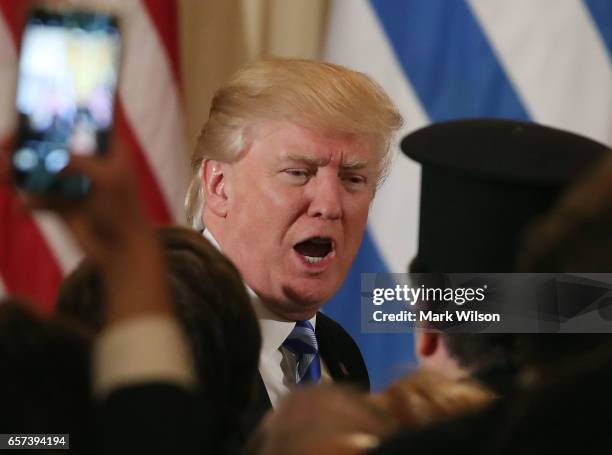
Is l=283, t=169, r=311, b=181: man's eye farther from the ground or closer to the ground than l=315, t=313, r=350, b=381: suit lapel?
farther from the ground

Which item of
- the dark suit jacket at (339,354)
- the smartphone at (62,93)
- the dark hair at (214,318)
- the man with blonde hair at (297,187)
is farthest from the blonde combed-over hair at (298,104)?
the smartphone at (62,93)

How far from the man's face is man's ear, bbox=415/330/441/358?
1.90 ft

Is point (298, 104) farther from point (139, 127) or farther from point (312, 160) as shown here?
point (139, 127)

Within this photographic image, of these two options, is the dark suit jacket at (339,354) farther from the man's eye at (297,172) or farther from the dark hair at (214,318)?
the dark hair at (214,318)

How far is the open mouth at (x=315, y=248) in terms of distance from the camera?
2.00 metres

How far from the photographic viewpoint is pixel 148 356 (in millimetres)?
845

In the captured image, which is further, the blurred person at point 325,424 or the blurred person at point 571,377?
the blurred person at point 325,424

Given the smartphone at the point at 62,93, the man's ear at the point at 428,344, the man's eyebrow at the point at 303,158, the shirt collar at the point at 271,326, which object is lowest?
→ the shirt collar at the point at 271,326

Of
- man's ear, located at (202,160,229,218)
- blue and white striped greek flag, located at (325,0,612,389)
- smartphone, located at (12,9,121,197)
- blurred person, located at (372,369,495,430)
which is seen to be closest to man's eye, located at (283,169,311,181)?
man's ear, located at (202,160,229,218)

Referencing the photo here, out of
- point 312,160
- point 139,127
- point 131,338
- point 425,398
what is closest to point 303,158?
point 312,160

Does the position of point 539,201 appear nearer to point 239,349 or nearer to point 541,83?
point 239,349

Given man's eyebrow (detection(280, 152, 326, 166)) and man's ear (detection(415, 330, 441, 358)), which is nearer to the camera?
man's ear (detection(415, 330, 441, 358))

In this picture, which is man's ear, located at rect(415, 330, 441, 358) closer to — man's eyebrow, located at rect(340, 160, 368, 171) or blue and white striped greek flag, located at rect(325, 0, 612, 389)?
man's eyebrow, located at rect(340, 160, 368, 171)

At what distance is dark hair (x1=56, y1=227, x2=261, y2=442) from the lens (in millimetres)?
1143
